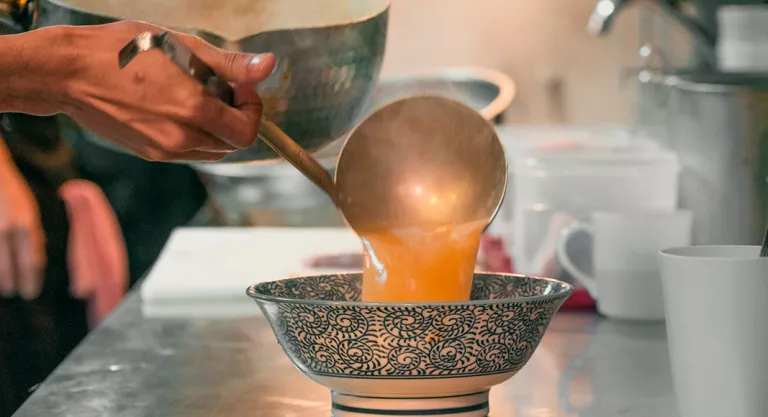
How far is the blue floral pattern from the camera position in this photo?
0.61 meters

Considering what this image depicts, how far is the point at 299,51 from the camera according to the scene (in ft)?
2.53

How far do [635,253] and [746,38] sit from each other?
2.16 feet

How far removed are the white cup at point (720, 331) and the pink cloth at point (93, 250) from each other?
157 centimetres

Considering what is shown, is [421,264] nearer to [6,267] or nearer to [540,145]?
[540,145]

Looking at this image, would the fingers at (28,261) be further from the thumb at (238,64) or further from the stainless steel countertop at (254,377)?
the thumb at (238,64)

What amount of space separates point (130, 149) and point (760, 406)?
43 cm

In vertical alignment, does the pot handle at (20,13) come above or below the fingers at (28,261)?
above

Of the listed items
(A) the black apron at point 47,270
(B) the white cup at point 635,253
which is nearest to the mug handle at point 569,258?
(B) the white cup at point 635,253

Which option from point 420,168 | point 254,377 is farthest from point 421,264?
point 254,377

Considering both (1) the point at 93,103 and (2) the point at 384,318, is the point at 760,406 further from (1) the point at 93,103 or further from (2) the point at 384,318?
(1) the point at 93,103

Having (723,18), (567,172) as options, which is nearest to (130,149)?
(567,172)

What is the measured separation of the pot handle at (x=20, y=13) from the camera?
0.79m

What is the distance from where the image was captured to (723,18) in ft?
5.46

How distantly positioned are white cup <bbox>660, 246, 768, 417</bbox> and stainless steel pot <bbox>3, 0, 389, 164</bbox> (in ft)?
0.87
